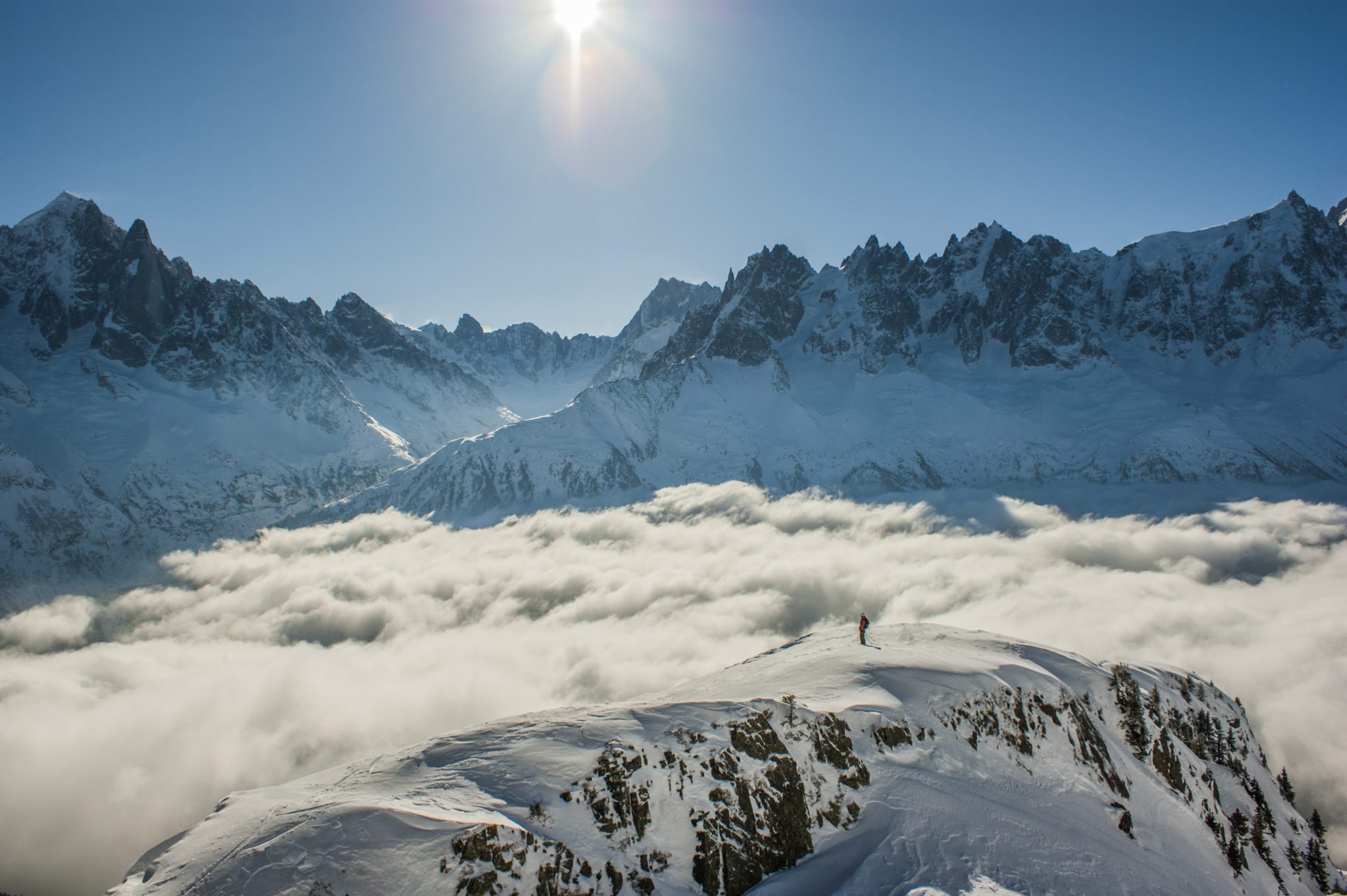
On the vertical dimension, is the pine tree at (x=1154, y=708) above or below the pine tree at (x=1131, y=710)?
below

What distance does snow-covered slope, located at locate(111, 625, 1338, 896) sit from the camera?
19047mm

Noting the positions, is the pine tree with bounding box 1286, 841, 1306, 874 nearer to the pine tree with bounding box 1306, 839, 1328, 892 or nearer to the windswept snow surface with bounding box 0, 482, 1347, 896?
the pine tree with bounding box 1306, 839, 1328, 892

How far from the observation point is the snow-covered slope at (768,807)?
1905 cm

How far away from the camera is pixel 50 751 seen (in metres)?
94.1

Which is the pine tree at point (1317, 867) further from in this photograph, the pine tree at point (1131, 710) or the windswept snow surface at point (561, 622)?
the windswept snow surface at point (561, 622)

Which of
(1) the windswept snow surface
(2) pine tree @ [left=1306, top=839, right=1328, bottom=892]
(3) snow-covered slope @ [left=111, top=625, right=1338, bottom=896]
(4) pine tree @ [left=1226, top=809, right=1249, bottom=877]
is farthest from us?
(1) the windswept snow surface

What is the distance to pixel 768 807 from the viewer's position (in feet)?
78.4

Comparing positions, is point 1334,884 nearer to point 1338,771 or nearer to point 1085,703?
point 1085,703

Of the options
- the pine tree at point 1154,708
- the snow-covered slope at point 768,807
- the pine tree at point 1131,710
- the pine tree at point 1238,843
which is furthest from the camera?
the pine tree at point 1154,708

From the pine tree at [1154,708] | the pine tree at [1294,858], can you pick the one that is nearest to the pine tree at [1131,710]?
the pine tree at [1154,708]

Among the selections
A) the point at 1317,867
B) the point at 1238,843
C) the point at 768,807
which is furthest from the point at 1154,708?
the point at 768,807

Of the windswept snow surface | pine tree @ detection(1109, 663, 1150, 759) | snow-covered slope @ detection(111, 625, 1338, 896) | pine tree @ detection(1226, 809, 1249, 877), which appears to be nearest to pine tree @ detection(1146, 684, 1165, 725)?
pine tree @ detection(1109, 663, 1150, 759)

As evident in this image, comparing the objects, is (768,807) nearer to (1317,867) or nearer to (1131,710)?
(1131,710)

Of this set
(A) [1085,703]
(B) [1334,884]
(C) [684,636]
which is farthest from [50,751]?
(B) [1334,884]
